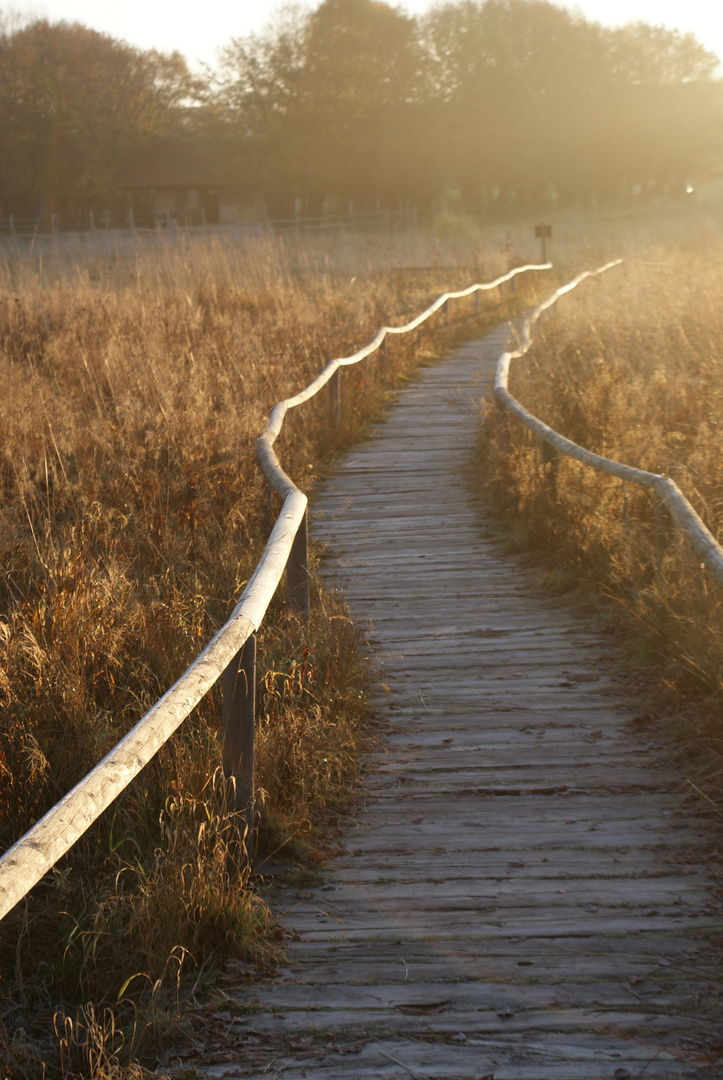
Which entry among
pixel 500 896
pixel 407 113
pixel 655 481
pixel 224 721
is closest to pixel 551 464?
pixel 655 481

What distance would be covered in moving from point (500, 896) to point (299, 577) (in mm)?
2242

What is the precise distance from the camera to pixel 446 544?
23.2 ft

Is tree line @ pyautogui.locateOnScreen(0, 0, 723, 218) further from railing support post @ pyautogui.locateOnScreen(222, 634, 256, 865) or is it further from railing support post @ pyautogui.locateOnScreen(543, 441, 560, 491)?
railing support post @ pyautogui.locateOnScreen(222, 634, 256, 865)

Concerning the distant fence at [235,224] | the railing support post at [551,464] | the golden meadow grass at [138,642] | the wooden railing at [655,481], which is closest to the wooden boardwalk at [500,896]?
the golden meadow grass at [138,642]

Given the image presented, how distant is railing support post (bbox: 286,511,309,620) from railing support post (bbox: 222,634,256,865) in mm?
1738

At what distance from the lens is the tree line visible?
4391 centimetres

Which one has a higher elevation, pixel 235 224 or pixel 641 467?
pixel 235 224

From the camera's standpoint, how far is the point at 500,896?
3102 mm

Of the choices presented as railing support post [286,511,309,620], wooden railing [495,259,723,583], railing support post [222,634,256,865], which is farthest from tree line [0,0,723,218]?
railing support post [222,634,256,865]

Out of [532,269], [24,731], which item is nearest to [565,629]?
[24,731]

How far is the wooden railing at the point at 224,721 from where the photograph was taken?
1.81 meters

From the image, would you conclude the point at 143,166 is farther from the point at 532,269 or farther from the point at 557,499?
the point at 557,499

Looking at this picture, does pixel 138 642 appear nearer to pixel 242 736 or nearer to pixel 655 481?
pixel 242 736

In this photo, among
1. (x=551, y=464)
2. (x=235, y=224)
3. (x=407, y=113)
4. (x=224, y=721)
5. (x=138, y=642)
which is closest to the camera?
(x=224, y=721)
